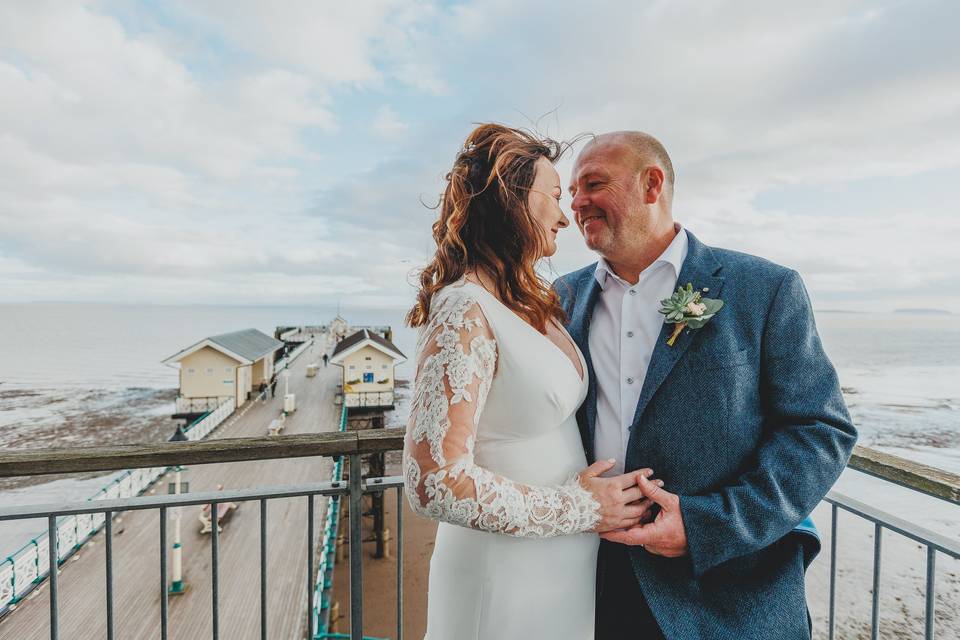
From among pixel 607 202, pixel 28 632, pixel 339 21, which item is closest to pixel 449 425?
pixel 607 202

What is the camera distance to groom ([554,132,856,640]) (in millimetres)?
1472

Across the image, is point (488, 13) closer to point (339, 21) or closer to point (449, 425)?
point (339, 21)

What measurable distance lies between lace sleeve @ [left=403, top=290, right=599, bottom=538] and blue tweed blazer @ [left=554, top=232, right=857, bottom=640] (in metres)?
0.41

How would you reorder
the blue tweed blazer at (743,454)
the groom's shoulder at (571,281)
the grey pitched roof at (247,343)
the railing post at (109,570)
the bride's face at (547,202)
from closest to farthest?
the blue tweed blazer at (743,454) → the bride's face at (547,202) → the railing post at (109,570) → the groom's shoulder at (571,281) → the grey pitched roof at (247,343)

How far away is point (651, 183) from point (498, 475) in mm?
1376

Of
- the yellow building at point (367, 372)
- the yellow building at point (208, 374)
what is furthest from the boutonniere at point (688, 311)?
the yellow building at point (208, 374)

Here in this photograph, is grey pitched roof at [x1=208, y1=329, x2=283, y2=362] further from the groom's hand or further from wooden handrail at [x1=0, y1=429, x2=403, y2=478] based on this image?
the groom's hand

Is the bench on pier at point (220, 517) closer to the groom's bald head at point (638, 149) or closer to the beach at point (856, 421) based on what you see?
the beach at point (856, 421)

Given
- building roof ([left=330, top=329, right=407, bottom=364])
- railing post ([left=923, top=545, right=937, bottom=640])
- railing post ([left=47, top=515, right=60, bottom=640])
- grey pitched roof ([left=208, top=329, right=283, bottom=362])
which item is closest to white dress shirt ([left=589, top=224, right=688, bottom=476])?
railing post ([left=923, top=545, right=937, bottom=640])

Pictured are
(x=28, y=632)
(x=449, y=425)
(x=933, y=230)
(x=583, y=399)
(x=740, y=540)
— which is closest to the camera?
(x=449, y=425)

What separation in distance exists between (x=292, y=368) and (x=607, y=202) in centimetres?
3943

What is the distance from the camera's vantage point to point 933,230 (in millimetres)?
46562

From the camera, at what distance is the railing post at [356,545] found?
2.15 metres

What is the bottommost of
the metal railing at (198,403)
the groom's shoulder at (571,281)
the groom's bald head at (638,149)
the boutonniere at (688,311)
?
the metal railing at (198,403)
